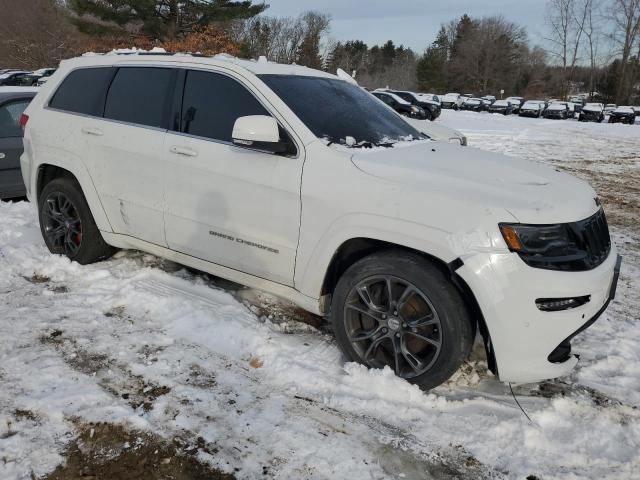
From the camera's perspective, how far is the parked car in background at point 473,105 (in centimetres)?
4291

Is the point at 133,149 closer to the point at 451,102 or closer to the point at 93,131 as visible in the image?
the point at 93,131

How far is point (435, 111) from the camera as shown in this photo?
28609mm

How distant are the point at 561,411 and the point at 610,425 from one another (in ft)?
0.82

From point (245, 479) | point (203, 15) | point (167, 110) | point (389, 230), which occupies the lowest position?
point (245, 479)

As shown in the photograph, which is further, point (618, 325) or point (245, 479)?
point (618, 325)

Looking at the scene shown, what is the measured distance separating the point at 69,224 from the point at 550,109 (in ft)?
130

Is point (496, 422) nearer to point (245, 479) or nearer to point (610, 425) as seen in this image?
point (610, 425)

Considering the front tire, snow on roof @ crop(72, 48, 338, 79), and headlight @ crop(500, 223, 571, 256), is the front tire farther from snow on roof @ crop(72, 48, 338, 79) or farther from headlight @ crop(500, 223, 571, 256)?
snow on roof @ crop(72, 48, 338, 79)

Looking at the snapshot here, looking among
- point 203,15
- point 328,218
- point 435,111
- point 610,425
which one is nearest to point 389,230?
point 328,218

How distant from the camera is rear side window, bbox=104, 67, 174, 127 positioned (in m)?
4.02

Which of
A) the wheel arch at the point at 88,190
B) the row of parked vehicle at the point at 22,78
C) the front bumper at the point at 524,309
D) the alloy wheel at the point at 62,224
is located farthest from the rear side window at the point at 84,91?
the row of parked vehicle at the point at 22,78

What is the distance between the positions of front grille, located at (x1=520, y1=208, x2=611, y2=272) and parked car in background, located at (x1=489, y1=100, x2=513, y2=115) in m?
41.9

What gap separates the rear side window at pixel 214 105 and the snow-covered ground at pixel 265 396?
1312mm

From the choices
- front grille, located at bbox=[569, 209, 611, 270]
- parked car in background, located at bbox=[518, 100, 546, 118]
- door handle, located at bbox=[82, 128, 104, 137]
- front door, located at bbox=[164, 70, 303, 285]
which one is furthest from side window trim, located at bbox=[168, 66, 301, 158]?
parked car in background, located at bbox=[518, 100, 546, 118]
